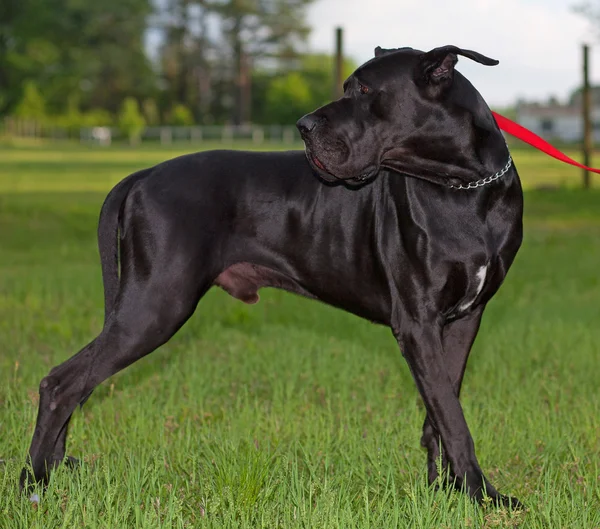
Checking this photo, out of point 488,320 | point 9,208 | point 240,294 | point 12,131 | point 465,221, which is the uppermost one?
point 465,221

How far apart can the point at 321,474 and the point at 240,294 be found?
100 centimetres

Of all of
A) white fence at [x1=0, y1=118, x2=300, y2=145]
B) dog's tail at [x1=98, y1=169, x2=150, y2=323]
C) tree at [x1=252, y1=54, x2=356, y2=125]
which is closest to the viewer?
dog's tail at [x1=98, y1=169, x2=150, y2=323]

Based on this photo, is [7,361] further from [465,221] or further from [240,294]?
[465,221]

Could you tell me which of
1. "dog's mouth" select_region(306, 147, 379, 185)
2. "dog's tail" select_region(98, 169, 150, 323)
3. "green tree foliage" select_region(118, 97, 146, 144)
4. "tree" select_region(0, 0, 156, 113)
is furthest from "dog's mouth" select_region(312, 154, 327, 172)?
"green tree foliage" select_region(118, 97, 146, 144)

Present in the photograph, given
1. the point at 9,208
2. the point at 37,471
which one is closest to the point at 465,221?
the point at 37,471

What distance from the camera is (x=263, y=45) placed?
77.4 metres

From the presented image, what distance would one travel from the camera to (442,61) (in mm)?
4008

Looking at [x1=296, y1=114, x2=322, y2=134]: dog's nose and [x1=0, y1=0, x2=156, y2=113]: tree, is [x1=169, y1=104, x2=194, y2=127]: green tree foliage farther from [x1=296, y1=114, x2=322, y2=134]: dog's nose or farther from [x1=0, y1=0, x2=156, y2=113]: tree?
[x1=296, y1=114, x2=322, y2=134]: dog's nose

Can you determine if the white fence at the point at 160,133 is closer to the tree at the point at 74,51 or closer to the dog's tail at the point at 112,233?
the tree at the point at 74,51

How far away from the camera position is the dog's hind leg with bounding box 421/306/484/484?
4.44 meters

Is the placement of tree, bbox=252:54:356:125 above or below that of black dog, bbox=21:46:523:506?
below

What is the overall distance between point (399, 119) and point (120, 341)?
5.21 feet

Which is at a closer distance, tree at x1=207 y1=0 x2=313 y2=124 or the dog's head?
the dog's head

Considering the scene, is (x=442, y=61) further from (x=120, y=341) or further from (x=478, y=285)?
(x=120, y=341)
